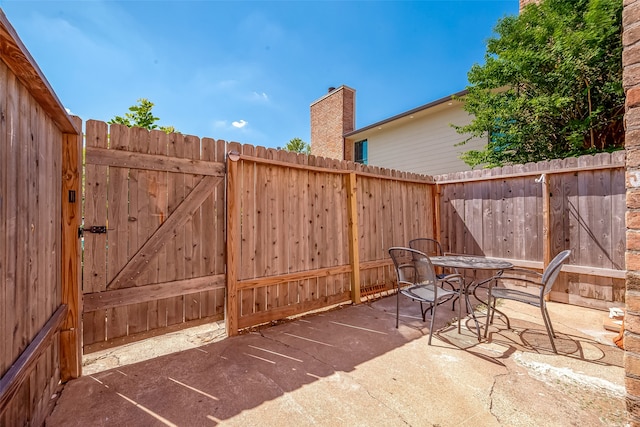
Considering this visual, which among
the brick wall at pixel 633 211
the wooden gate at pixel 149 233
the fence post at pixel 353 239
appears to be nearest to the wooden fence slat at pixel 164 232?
the wooden gate at pixel 149 233

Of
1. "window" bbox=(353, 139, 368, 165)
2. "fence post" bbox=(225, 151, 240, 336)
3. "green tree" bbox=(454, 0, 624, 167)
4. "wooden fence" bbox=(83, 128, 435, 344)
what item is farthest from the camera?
"window" bbox=(353, 139, 368, 165)

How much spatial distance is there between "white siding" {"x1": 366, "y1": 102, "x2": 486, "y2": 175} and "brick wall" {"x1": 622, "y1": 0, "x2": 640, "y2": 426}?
669 centimetres

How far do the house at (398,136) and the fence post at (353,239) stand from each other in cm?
516

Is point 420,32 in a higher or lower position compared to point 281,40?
higher

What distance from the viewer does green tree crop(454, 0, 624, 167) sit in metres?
5.15

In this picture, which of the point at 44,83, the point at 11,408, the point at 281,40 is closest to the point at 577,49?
the point at 281,40

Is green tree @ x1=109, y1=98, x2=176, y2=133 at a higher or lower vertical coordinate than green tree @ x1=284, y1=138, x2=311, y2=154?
lower

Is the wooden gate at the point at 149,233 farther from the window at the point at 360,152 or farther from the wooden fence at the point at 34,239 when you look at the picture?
the window at the point at 360,152

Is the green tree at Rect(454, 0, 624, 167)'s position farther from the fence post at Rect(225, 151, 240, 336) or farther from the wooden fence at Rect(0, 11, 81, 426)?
the wooden fence at Rect(0, 11, 81, 426)

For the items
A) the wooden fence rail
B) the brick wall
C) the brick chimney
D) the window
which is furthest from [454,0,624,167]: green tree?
the brick wall

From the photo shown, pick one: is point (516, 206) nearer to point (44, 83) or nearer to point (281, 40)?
point (44, 83)

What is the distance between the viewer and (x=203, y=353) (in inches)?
99.3

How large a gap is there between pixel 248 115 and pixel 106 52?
27.9 feet

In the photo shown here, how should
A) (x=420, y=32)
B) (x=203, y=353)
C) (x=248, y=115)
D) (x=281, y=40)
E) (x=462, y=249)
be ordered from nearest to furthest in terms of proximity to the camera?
(x=203, y=353) < (x=462, y=249) < (x=281, y=40) < (x=420, y=32) < (x=248, y=115)
